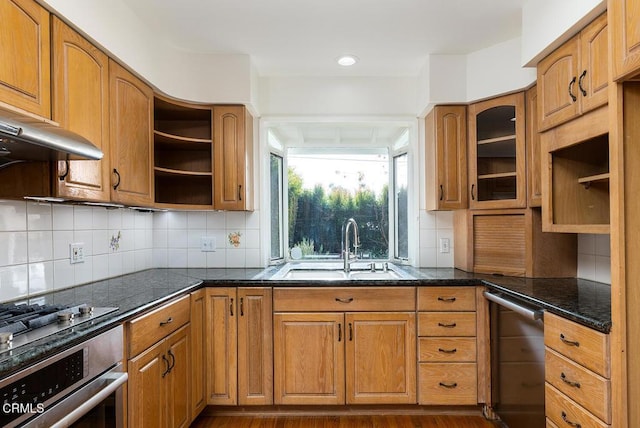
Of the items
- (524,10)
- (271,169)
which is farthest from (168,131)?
(524,10)

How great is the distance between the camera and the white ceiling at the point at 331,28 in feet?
6.72

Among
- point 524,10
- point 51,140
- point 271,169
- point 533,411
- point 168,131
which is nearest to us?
point 51,140

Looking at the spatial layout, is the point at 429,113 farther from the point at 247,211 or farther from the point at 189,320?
the point at 189,320

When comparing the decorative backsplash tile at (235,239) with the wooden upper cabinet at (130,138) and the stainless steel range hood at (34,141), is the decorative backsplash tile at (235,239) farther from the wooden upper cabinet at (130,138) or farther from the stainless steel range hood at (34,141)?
the stainless steel range hood at (34,141)

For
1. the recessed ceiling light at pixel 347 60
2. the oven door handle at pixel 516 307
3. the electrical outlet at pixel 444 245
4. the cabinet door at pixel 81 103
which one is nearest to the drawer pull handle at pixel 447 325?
the oven door handle at pixel 516 307

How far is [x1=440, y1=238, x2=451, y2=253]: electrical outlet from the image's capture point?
2.91m

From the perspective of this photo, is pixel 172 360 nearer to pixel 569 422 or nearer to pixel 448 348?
pixel 448 348

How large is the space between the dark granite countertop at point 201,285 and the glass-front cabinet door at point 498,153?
533 millimetres

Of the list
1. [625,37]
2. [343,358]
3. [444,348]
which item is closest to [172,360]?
[343,358]

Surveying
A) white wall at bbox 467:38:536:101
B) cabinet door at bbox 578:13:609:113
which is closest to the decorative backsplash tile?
white wall at bbox 467:38:536:101

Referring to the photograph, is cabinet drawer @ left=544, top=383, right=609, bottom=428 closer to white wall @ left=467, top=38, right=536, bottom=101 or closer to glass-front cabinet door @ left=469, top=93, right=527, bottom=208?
glass-front cabinet door @ left=469, top=93, right=527, bottom=208

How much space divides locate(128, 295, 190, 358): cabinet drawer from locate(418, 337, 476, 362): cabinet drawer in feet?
4.71

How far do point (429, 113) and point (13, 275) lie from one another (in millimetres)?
2662

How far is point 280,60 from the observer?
2688 mm
